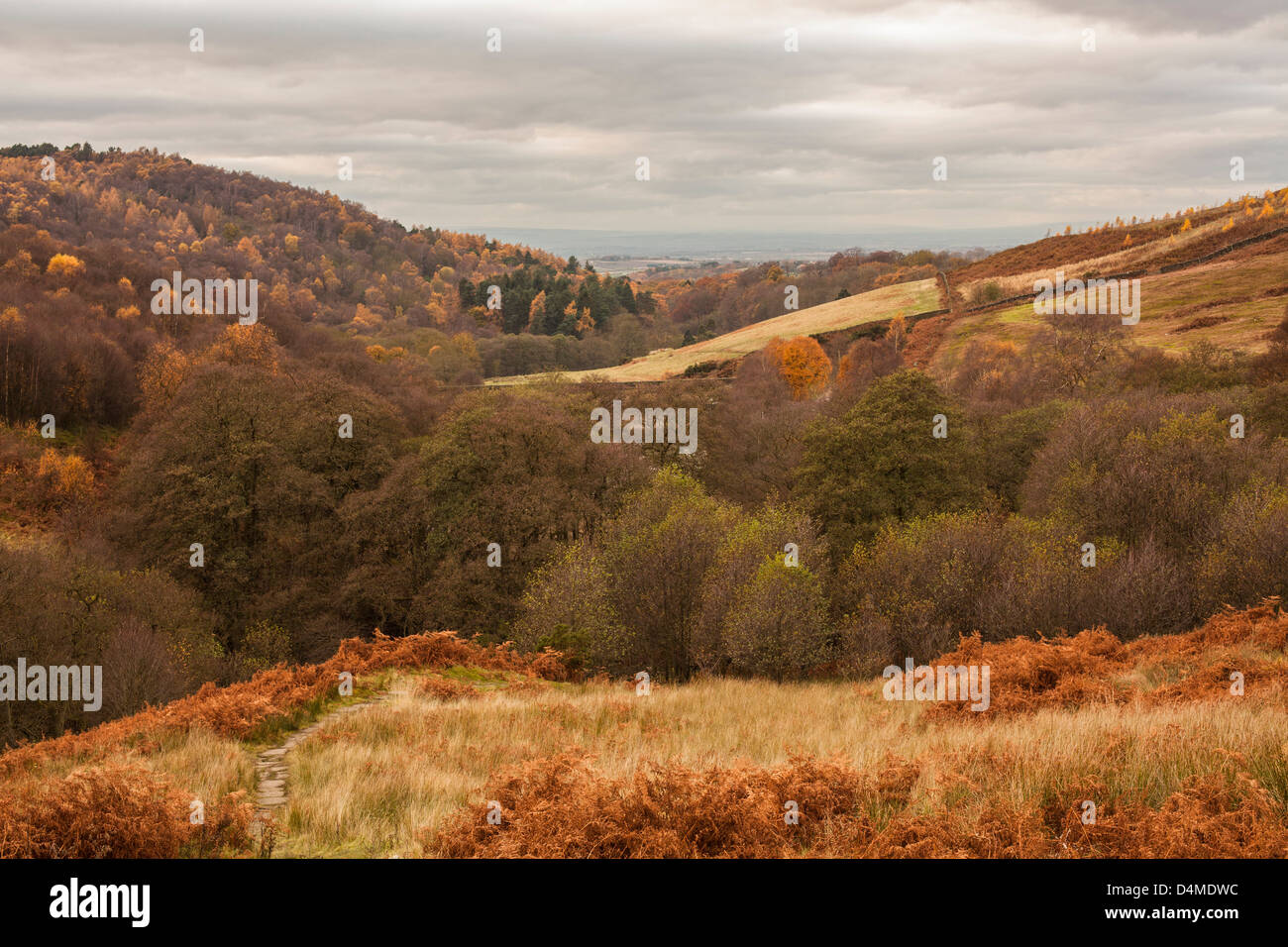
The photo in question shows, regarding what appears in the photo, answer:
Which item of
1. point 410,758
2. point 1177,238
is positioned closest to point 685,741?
point 410,758

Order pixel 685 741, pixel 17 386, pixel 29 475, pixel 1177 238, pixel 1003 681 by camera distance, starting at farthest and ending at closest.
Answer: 1. pixel 1177 238
2. pixel 17 386
3. pixel 29 475
4. pixel 1003 681
5. pixel 685 741

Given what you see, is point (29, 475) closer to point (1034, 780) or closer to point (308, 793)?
point (308, 793)

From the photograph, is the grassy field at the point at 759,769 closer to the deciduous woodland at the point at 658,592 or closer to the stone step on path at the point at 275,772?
the deciduous woodland at the point at 658,592

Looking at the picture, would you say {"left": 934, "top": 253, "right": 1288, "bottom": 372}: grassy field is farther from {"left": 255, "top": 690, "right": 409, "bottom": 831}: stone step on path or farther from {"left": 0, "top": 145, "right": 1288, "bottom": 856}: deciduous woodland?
{"left": 255, "top": 690, "right": 409, "bottom": 831}: stone step on path

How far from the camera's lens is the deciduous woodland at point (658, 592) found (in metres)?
8.05

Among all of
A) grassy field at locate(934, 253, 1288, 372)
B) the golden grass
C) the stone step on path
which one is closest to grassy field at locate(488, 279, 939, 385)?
grassy field at locate(934, 253, 1288, 372)

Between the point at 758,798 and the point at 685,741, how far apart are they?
5.87m

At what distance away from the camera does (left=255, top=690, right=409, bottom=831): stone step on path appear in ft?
31.4

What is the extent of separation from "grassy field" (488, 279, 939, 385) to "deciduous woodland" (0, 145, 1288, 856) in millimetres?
22278

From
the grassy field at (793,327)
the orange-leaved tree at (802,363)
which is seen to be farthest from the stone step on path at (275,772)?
the grassy field at (793,327)

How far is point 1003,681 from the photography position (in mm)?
16781

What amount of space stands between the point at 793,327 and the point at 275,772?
109034 mm

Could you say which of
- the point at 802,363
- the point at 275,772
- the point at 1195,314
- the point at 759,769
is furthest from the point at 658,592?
the point at 1195,314

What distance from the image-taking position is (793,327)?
377ft
